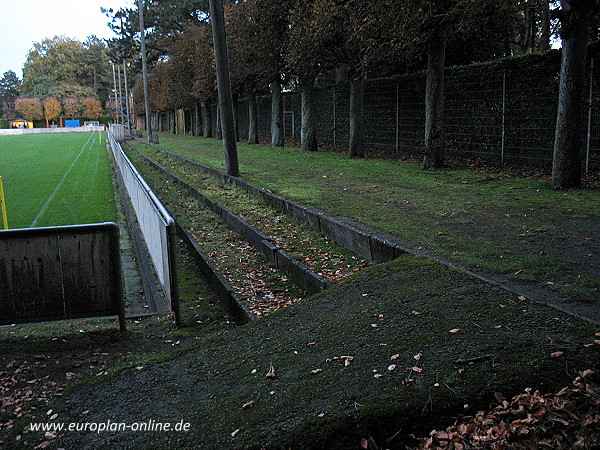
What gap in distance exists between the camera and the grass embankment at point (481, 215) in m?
5.93

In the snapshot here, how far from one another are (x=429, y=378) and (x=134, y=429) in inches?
83.2

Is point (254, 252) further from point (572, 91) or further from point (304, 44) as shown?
point (304, 44)

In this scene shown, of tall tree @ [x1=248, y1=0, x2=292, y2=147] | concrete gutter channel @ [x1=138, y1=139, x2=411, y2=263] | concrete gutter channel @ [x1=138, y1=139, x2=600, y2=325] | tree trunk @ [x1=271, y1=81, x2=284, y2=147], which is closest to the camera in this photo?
concrete gutter channel @ [x1=138, y1=139, x2=600, y2=325]

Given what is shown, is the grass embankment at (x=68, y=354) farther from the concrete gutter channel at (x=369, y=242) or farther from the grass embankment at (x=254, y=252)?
the concrete gutter channel at (x=369, y=242)

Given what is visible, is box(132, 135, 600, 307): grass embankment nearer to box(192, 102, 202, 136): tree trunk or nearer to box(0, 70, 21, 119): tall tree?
box(192, 102, 202, 136): tree trunk

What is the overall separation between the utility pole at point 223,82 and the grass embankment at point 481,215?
2.54ft

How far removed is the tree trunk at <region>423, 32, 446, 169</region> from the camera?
15.2m

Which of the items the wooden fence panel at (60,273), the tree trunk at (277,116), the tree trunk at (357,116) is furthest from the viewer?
the tree trunk at (277,116)

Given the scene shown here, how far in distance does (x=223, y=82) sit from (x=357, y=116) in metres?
6.89

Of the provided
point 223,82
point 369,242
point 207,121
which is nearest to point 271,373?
point 369,242

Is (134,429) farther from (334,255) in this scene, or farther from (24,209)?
(24,209)

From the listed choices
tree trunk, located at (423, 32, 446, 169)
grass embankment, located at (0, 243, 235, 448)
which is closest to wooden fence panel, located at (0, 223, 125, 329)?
grass embankment, located at (0, 243, 235, 448)

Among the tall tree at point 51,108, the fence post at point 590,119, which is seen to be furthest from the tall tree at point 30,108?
the fence post at point 590,119

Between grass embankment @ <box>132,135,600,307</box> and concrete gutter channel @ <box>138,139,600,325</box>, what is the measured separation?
18cm
